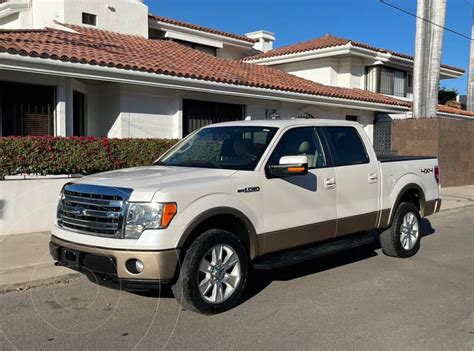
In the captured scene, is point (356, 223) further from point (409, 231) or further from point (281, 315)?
point (281, 315)

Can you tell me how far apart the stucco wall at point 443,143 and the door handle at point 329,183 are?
1293 cm

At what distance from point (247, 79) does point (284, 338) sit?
429 inches

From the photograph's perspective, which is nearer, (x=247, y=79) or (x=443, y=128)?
(x=247, y=79)

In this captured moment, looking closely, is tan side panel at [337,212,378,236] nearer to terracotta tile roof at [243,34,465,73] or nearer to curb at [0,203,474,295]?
curb at [0,203,474,295]

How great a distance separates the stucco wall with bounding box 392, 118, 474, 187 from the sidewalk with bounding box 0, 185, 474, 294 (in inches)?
547

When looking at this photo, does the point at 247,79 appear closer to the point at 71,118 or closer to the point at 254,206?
the point at 71,118

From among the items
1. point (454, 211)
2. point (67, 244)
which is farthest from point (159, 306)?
point (454, 211)

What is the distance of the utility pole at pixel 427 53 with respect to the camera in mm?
17781

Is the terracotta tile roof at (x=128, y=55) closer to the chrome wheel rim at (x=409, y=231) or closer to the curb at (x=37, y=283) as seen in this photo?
the curb at (x=37, y=283)

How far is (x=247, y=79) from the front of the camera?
47.4 ft

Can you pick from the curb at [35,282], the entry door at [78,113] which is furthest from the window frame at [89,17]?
the curb at [35,282]

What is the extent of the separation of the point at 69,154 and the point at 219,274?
17.4 ft

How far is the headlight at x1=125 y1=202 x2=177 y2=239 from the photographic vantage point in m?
4.48

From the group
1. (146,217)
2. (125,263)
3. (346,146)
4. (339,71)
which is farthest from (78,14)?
(125,263)
